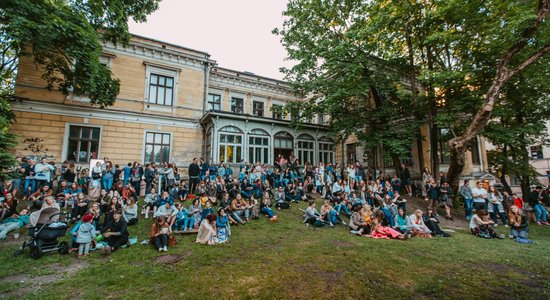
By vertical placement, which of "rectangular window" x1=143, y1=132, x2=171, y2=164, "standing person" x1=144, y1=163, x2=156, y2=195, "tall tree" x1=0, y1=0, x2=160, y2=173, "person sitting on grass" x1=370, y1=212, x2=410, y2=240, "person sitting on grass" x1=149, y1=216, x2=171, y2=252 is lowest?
"person sitting on grass" x1=370, y1=212, x2=410, y2=240

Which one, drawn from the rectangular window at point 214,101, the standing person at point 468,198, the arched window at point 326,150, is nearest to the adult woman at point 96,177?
the rectangular window at point 214,101

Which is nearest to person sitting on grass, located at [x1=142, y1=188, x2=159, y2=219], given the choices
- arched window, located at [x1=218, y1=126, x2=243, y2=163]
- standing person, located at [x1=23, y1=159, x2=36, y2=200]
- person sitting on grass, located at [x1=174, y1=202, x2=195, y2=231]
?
person sitting on grass, located at [x1=174, y1=202, x2=195, y2=231]

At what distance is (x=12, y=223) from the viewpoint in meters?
7.21

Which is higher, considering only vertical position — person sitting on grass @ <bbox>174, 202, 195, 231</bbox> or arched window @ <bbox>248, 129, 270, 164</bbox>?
arched window @ <bbox>248, 129, 270, 164</bbox>

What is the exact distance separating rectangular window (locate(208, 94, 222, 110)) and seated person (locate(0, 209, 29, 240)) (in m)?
13.7

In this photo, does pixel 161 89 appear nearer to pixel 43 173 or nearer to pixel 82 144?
pixel 82 144

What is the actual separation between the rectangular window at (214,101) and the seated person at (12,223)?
13.7m

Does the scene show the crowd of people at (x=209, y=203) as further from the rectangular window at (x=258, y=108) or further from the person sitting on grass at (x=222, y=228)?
the rectangular window at (x=258, y=108)

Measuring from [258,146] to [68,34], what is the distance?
11.8m

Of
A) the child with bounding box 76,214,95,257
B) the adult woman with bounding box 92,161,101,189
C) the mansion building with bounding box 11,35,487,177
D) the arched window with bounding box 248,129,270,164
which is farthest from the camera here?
the arched window with bounding box 248,129,270,164

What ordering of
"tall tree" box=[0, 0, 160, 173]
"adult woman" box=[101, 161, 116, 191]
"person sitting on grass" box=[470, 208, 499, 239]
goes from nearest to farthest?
"tall tree" box=[0, 0, 160, 173] < "person sitting on grass" box=[470, 208, 499, 239] < "adult woman" box=[101, 161, 116, 191]

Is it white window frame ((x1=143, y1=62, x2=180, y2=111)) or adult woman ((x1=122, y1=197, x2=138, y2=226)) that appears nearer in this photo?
adult woman ((x1=122, y1=197, x2=138, y2=226))

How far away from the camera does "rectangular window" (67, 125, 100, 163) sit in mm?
14391

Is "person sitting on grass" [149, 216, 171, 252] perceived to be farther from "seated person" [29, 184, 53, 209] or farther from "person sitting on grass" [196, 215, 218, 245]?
"seated person" [29, 184, 53, 209]
